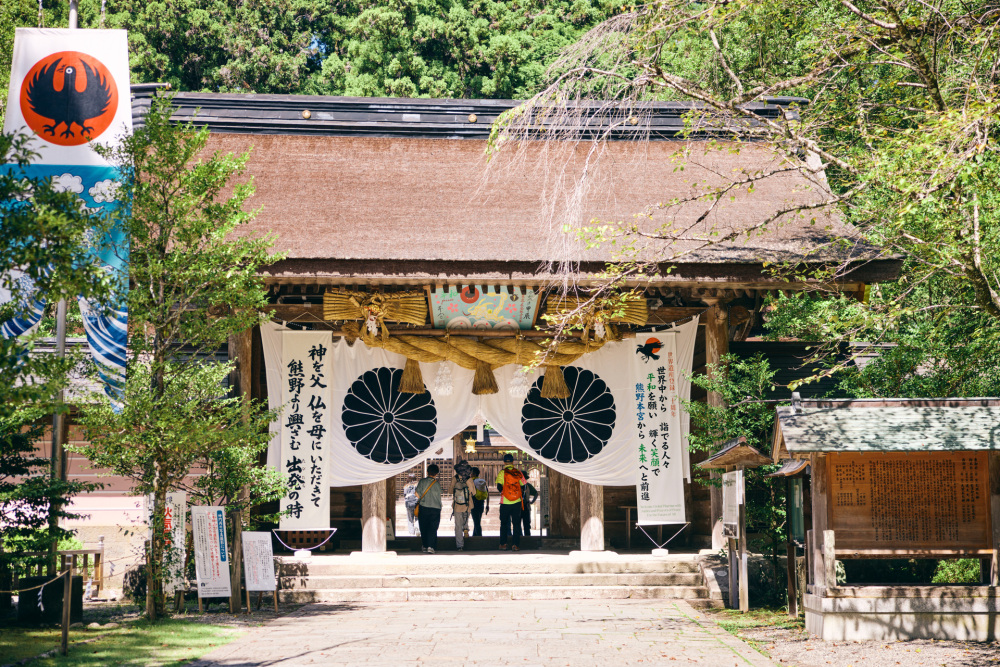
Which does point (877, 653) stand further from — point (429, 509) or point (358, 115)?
point (358, 115)

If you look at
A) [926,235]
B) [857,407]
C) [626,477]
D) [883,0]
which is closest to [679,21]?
[883,0]

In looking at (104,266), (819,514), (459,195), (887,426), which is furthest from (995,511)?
(104,266)

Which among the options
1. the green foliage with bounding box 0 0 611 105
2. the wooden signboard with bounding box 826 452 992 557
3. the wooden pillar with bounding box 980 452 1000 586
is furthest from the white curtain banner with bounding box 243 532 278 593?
the green foliage with bounding box 0 0 611 105

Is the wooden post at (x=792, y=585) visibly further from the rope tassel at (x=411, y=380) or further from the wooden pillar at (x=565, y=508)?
the wooden pillar at (x=565, y=508)

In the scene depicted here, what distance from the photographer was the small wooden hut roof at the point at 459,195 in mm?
9945

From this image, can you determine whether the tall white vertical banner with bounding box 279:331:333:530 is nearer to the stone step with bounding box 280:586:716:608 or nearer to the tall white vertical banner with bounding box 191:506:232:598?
the stone step with bounding box 280:586:716:608

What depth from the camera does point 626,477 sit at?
1098cm

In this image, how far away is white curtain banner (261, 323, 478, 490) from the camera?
1083 centimetres

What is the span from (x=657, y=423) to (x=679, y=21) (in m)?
5.40

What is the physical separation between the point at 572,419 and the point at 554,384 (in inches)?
20.0

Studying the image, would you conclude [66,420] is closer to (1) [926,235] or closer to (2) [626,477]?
(2) [626,477]

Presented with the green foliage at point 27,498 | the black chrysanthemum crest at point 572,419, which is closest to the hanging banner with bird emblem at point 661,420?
the black chrysanthemum crest at point 572,419

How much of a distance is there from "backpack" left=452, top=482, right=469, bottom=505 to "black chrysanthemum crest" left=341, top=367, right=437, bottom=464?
6.82 ft

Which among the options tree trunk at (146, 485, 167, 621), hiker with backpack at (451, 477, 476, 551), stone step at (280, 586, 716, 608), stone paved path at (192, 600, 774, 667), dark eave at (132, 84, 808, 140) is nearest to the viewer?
stone paved path at (192, 600, 774, 667)
